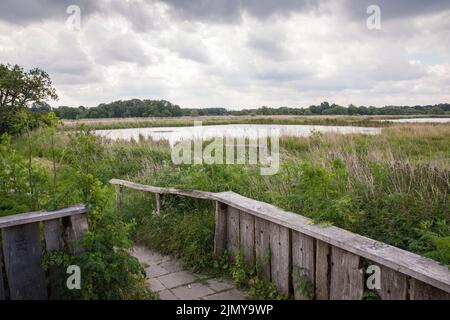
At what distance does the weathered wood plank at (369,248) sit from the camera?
2139mm

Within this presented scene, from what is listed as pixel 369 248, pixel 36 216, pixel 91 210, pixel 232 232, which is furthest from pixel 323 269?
pixel 36 216

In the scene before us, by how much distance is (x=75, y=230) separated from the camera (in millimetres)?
2975

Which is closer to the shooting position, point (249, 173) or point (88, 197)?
point (88, 197)

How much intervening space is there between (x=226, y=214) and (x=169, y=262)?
997mm

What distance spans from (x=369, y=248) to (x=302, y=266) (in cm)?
79

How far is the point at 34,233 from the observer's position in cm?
286

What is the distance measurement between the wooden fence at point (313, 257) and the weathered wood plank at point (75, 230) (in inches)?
63.7

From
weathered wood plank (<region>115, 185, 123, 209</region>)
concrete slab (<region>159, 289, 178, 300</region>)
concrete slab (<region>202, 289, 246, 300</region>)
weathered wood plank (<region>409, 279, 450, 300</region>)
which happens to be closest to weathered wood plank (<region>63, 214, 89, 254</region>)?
concrete slab (<region>159, 289, 178, 300</region>)

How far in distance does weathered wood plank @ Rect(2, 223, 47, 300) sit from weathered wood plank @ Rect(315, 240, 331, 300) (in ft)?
7.38

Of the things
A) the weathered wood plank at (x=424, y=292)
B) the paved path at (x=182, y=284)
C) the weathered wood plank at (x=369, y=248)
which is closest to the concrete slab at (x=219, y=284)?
the paved path at (x=182, y=284)

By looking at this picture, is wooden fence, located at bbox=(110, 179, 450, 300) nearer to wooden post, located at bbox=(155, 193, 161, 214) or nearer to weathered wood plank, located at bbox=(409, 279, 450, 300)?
weathered wood plank, located at bbox=(409, 279, 450, 300)

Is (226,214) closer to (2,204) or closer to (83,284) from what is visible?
(83,284)

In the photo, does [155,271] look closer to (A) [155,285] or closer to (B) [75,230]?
(A) [155,285]
